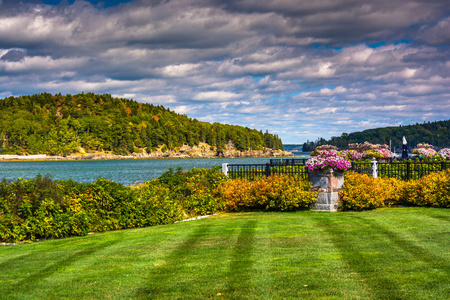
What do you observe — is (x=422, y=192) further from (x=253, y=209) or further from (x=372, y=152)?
(x=372, y=152)

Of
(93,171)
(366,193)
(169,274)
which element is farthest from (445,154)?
(93,171)

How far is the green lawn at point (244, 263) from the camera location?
6.01 metres

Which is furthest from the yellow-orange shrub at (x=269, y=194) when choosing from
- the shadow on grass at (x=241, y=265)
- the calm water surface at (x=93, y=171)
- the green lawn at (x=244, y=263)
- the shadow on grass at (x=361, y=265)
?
the calm water surface at (x=93, y=171)

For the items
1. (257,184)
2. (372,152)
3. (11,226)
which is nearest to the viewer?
(11,226)

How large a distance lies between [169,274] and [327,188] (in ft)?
31.3

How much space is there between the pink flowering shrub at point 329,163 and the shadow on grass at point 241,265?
5.55m

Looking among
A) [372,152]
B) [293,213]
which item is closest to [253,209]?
[293,213]

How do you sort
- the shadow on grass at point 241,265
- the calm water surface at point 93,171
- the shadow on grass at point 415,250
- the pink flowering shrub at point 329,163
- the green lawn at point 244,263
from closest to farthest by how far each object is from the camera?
the green lawn at point 244,263 → the shadow on grass at point 241,265 → the shadow on grass at point 415,250 → the pink flowering shrub at point 329,163 → the calm water surface at point 93,171

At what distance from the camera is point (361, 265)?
7043 millimetres

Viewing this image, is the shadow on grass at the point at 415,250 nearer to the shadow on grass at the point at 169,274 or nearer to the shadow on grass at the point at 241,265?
the shadow on grass at the point at 241,265

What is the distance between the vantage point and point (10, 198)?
11648 millimetres

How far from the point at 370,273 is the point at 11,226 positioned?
983cm

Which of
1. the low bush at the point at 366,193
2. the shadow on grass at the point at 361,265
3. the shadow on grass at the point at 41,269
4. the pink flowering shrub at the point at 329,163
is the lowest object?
the shadow on grass at the point at 41,269

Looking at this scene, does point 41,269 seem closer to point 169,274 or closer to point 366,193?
point 169,274
